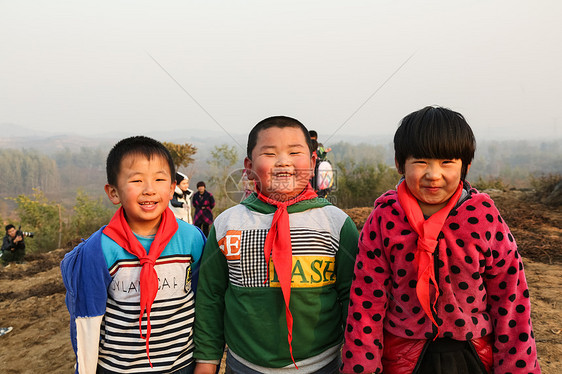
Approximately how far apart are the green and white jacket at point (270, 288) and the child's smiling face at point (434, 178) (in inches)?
15.4

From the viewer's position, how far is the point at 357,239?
164 cm

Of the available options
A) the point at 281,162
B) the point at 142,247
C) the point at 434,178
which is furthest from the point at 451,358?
the point at 142,247

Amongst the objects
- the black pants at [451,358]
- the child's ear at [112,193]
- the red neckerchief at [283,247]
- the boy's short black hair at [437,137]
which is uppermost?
the boy's short black hair at [437,137]

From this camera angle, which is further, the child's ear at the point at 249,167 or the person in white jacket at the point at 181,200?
the person in white jacket at the point at 181,200

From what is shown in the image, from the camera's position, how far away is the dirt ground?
12.3 feet

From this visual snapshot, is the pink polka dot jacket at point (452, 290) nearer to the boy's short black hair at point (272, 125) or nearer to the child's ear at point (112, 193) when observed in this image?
the boy's short black hair at point (272, 125)

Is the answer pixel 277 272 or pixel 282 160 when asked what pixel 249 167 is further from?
pixel 277 272

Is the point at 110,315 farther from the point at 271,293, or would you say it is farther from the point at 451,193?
the point at 451,193

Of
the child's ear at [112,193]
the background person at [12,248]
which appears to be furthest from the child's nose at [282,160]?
the background person at [12,248]

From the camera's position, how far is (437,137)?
1.32m

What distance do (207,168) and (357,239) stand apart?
1328cm

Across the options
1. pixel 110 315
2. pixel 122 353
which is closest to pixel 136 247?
pixel 110 315

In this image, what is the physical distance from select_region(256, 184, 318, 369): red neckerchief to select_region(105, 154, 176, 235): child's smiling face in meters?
0.53

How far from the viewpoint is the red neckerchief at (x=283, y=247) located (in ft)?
4.91
